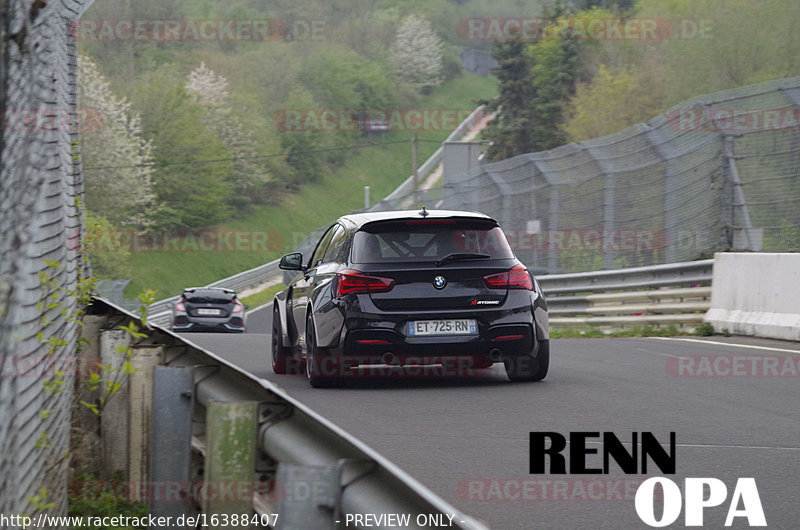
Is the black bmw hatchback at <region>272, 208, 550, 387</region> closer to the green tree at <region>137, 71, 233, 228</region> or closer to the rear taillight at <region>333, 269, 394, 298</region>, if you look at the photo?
the rear taillight at <region>333, 269, 394, 298</region>

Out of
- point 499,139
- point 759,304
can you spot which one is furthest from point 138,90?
point 759,304

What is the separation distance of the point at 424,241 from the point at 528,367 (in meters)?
1.47

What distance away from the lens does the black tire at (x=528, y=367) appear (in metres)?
11.0

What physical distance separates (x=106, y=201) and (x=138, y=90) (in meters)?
15.0

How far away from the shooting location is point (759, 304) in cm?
1658

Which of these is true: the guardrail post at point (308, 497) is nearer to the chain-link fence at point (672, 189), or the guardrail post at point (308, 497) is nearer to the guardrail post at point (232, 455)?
the guardrail post at point (232, 455)

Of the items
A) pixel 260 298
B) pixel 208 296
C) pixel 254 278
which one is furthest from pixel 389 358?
pixel 254 278

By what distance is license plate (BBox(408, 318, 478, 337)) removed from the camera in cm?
1037

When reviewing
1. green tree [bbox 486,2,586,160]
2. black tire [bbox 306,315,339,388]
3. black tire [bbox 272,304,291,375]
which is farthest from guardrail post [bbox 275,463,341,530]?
green tree [bbox 486,2,586,160]

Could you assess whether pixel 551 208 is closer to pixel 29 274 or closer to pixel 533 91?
pixel 29 274

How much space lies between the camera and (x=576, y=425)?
8.30 meters

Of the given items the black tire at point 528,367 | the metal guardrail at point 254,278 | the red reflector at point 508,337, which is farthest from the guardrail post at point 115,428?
the metal guardrail at point 254,278

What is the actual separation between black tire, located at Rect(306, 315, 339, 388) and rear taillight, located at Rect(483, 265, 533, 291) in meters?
1.51

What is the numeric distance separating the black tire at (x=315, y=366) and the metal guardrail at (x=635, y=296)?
8.89 m
